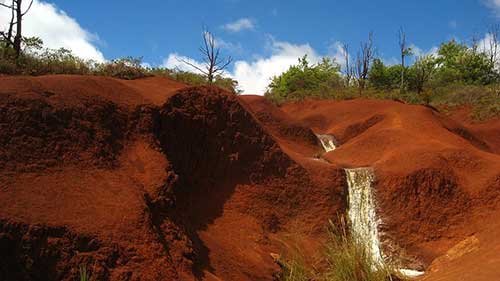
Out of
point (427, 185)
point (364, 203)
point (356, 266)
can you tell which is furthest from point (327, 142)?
point (356, 266)

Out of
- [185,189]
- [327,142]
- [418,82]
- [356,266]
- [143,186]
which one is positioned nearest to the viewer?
A: [356,266]

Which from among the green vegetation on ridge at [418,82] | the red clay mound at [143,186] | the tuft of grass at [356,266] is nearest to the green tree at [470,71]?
the green vegetation on ridge at [418,82]

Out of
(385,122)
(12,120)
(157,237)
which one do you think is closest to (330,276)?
(157,237)

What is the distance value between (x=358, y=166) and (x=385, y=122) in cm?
519

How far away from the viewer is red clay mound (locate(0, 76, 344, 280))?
26.0ft

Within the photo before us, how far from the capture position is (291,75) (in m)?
50.5

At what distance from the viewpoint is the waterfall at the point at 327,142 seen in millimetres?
21859

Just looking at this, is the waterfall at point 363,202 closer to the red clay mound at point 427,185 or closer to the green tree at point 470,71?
the red clay mound at point 427,185

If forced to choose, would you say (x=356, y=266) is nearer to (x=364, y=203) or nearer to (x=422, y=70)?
(x=364, y=203)

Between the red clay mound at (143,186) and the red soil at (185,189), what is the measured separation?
27 mm

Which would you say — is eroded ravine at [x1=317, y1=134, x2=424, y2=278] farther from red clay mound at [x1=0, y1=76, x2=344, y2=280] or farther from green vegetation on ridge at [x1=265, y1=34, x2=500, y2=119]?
green vegetation on ridge at [x1=265, y1=34, x2=500, y2=119]

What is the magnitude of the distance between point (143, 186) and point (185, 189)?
189 centimetres

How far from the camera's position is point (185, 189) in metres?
11.6

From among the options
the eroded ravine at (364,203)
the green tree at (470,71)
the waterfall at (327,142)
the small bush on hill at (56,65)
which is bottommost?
the eroded ravine at (364,203)
